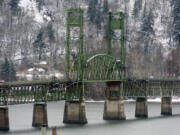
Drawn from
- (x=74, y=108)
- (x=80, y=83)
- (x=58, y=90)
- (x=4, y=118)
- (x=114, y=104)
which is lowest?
(x=114, y=104)

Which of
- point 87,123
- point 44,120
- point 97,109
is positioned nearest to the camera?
point 44,120

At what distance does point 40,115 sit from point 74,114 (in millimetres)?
10810

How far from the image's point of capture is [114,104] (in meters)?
140

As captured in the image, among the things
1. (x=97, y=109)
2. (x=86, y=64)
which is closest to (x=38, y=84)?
(x=86, y=64)

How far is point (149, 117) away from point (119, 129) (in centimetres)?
2614

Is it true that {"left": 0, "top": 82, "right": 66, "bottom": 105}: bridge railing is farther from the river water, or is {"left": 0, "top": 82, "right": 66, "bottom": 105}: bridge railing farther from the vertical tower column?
the river water

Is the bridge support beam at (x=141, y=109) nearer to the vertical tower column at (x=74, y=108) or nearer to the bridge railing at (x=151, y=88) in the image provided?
the bridge railing at (x=151, y=88)

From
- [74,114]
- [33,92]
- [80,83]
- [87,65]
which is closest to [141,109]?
[87,65]

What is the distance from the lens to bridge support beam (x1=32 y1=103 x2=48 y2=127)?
118m

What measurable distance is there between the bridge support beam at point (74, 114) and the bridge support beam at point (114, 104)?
12090 millimetres

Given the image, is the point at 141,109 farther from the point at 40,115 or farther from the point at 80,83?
the point at 40,115

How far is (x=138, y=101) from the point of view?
5901 inches

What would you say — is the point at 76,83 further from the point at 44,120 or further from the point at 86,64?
the point at 44,120

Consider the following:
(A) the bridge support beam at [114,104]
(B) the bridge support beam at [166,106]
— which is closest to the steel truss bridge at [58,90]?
(B) the bridge support beam at [166,106]
